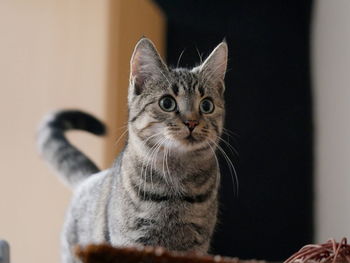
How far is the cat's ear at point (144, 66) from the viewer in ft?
3.94

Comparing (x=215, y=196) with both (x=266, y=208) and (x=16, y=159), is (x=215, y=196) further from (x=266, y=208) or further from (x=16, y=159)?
(x=16, y=159)

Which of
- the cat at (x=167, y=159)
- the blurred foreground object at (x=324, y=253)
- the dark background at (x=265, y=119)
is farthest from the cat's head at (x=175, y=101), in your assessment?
the dark background at (x=265, y=119)

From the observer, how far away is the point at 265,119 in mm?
2195

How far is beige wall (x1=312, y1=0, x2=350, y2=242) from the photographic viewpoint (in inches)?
60.9

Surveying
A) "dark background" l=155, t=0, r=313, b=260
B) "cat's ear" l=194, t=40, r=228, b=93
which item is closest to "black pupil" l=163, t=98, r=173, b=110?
"cat's ear" l=194, t=40, r=228, b=93

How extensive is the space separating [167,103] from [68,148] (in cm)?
61

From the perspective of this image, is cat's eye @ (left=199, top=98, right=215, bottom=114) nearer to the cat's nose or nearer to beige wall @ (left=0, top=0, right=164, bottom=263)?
the cat's nose

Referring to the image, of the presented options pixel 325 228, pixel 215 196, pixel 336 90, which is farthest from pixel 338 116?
pixel 215 196

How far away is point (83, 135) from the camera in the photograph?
210cm

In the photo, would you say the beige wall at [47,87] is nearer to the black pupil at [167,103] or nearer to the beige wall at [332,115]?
the beige wall at [332,115]

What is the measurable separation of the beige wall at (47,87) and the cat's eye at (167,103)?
2.91 ft

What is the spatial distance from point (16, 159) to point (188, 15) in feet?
2.88

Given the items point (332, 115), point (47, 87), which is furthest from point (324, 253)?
point (47, 87)

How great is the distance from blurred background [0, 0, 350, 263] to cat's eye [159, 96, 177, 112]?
86 centimetres
